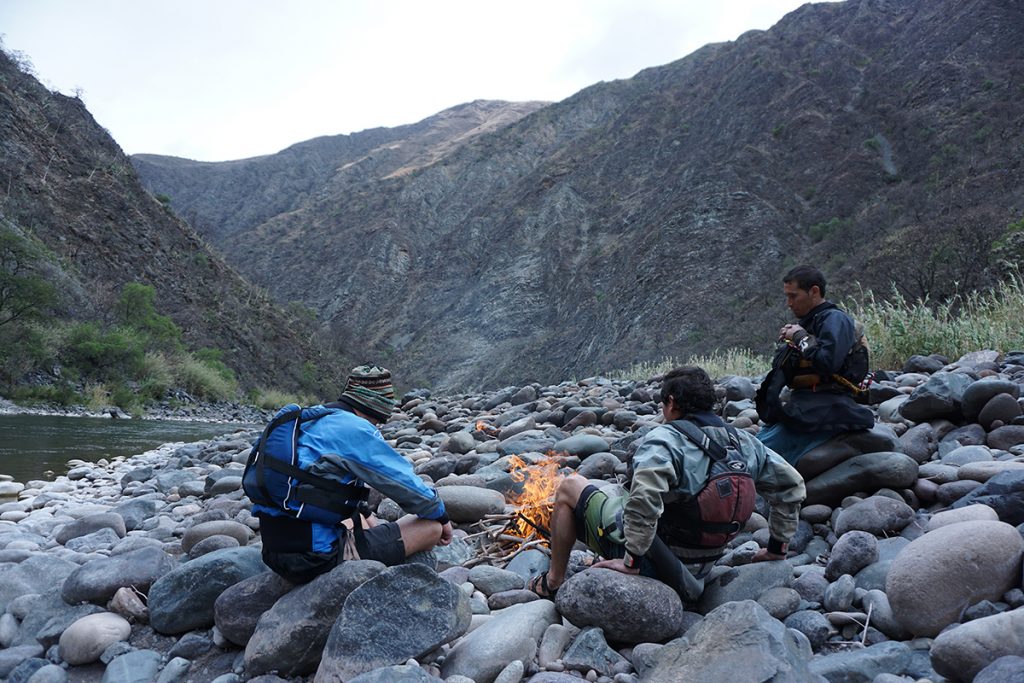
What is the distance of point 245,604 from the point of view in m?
3.13

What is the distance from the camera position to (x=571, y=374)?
31.9m

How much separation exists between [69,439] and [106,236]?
63.5ft

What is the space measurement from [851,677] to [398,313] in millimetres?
49419

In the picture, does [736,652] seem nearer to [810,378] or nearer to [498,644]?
[498,644]

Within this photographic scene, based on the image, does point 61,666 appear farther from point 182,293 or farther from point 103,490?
point 182,293

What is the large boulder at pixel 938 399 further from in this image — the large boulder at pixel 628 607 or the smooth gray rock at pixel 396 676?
the smooth gray rock at pixel 396 676

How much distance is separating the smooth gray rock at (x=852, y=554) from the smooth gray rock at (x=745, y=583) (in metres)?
0.18

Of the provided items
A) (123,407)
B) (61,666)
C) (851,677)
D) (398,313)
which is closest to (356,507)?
(61,666)

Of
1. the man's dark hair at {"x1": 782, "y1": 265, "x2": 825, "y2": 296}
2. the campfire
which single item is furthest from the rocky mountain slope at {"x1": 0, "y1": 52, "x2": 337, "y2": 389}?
the man's dark hair at {"x1": 782, "y1": 265, "x2": 825, "y2": 296}

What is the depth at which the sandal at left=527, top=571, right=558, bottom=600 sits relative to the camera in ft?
10.8

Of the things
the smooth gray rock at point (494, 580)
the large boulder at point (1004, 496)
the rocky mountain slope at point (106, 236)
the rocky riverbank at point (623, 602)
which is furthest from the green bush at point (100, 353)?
the large boulder at point (1004, 496)

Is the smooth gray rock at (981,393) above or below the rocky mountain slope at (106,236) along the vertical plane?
below

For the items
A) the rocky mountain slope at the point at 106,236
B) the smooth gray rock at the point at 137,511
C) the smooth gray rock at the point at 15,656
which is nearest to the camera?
the smooth gray rock at the point at 15,656

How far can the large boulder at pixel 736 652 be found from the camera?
2.21 meters
